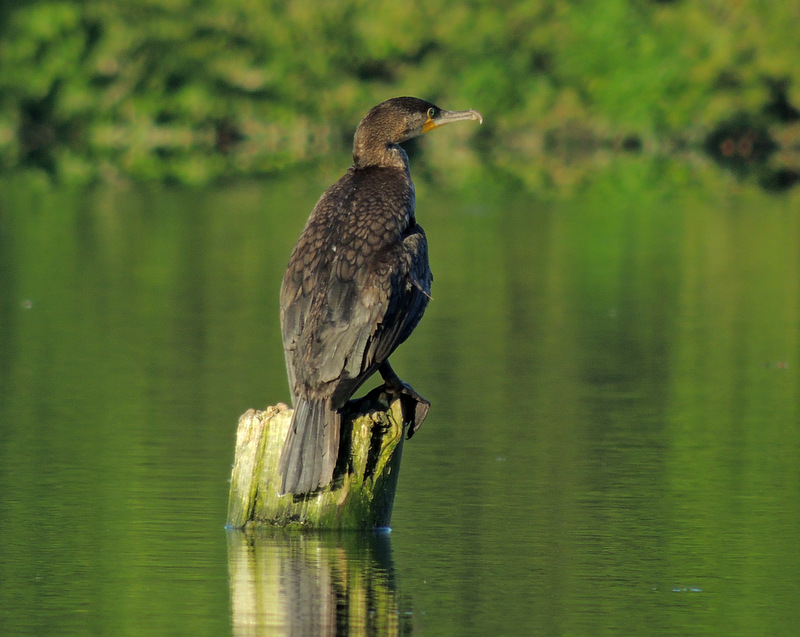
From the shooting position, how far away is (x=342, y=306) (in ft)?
21.3

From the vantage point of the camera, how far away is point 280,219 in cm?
2267

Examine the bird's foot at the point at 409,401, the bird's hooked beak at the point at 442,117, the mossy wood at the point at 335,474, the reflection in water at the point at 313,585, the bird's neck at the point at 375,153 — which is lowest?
the reflection in water at the point at 313,585

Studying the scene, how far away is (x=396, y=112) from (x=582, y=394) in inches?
137

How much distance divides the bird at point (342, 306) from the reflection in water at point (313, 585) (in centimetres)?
24

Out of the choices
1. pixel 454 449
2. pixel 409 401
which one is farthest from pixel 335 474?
pixel 454 449

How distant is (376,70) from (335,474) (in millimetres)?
48207

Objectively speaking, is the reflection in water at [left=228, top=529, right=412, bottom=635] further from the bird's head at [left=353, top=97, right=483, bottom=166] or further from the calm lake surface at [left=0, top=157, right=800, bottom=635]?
the bird's head at [left=353, top=97, right=483, bottom=166]

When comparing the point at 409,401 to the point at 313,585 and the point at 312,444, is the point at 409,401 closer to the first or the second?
the point at 312,444

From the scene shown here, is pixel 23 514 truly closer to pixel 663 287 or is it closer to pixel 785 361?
pixel 785 361

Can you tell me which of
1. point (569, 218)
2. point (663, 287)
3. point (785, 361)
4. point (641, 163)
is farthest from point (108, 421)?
point (641, 163)

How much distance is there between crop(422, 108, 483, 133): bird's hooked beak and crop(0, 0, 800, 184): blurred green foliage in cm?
3601

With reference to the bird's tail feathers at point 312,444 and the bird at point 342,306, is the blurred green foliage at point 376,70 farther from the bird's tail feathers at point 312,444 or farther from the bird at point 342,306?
the bird's tail feathers at point 312,444

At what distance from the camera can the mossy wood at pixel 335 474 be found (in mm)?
6594

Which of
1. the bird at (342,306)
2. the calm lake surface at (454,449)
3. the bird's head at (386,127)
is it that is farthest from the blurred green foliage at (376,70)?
the bird at (342,306)
